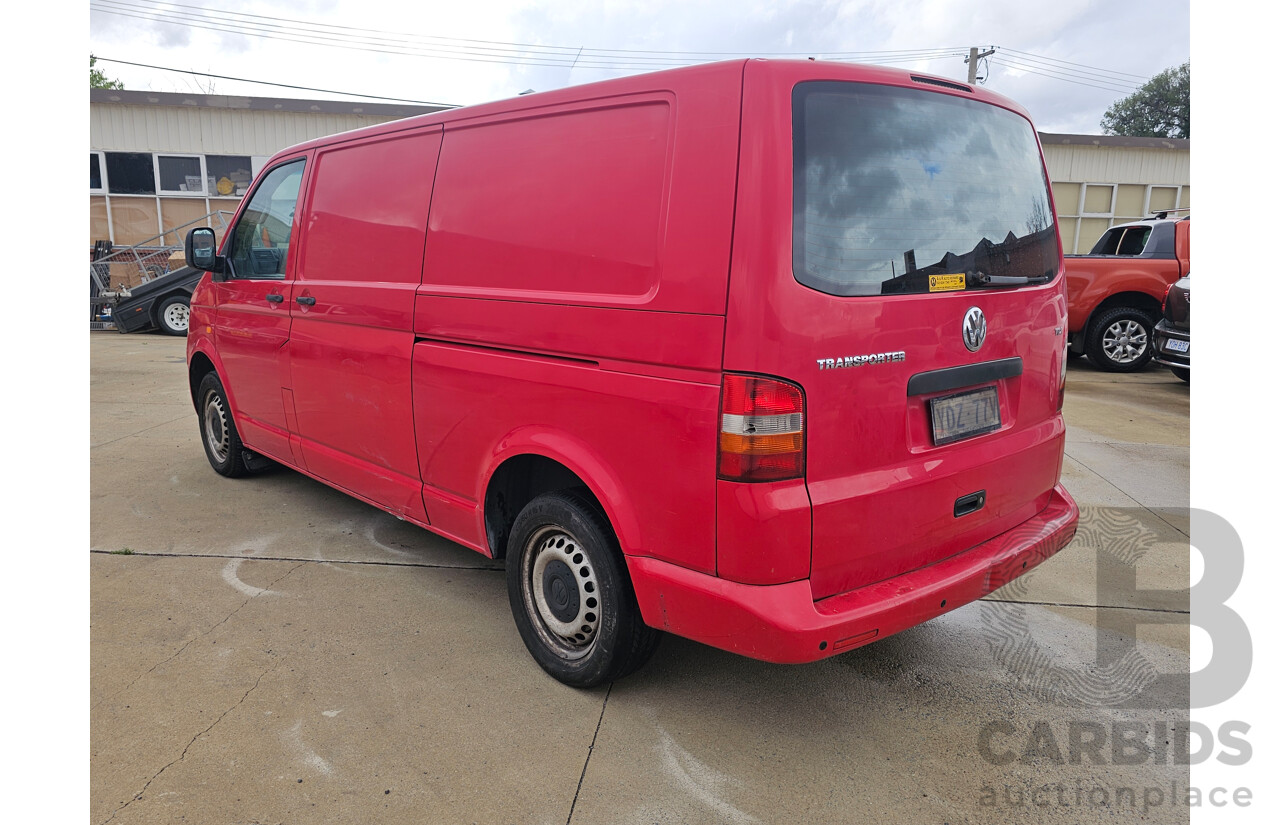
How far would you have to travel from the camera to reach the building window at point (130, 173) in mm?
18203

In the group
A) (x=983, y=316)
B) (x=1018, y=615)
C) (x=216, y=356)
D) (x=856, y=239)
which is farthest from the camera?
(x=216, y=356)

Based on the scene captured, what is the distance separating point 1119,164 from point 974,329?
2349cm

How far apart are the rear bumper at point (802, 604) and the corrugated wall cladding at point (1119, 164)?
72.2 ft

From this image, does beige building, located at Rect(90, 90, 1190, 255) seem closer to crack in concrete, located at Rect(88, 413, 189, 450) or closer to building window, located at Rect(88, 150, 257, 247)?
building window, located at Rect(88, 150, 257, 247)

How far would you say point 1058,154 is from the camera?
70.1 feet

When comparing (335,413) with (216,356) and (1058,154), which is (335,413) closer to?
(216,356)

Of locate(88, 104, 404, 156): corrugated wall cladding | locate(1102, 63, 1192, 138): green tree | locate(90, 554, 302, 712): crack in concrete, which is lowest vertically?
locate(90, 554, 302, 712): crack in concrete

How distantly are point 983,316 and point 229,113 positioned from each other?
19.7 m

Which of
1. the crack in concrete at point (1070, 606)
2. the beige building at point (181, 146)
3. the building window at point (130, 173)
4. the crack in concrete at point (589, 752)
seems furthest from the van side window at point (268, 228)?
the building window at point (130, 173)

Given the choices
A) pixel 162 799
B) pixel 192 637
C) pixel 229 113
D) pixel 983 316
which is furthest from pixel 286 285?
pixel 229 113

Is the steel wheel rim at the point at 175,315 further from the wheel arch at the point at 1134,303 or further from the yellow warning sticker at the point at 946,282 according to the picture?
the yellow warning sticker at the point at 946,282

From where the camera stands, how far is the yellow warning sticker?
97.8 inches

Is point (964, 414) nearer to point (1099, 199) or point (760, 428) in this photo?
point (760, 428)

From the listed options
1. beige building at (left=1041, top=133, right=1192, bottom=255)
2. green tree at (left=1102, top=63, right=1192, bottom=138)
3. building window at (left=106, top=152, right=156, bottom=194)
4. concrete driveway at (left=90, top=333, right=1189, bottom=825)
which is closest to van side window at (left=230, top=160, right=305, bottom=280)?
Answer: concrete driveway at (left=90, top=333, right=1189, bottom=825)
